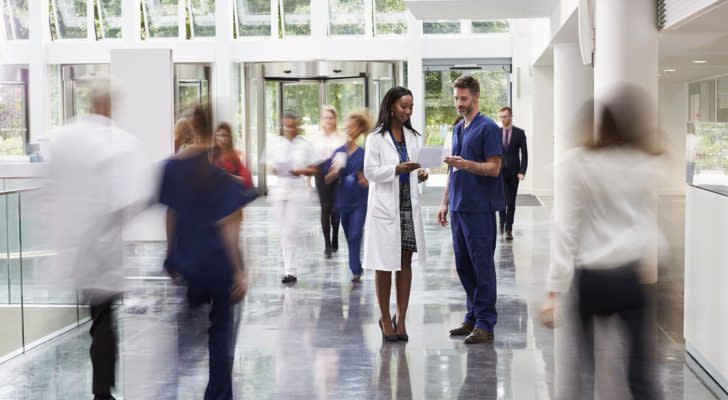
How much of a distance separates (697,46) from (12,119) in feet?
59.4

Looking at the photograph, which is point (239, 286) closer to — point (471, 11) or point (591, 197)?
point (591, 197)

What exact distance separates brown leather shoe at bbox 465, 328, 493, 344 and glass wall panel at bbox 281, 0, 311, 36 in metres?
18.8

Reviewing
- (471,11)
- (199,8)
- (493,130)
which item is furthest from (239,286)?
(199,8)

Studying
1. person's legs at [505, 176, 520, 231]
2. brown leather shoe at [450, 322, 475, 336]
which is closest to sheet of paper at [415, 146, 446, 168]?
brown leather shoe at [450, 322, 475, 336]

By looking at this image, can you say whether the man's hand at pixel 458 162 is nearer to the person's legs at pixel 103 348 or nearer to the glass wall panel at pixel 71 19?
the person's legs at pixel 103 348

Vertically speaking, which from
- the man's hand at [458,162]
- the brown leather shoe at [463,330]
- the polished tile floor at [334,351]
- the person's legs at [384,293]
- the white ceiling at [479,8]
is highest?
the white ceiling at [479,8]

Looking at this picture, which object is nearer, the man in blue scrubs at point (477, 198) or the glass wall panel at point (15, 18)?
the man in blue scrubs at point (477, 198)

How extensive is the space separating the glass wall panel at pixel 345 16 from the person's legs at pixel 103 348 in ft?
66.6

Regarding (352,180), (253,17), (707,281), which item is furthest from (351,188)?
(253,17)

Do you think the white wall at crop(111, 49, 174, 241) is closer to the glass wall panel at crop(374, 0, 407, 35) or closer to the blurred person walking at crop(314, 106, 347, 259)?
the blurred person walking at crop(314, 106, 347, 259)

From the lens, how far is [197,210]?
480 cm

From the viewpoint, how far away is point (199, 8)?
25406 millimetres

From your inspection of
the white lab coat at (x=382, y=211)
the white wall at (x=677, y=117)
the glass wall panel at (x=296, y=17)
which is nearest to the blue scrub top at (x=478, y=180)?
the white lab coat at (x=382, y=211)

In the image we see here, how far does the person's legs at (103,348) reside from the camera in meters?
5.32
